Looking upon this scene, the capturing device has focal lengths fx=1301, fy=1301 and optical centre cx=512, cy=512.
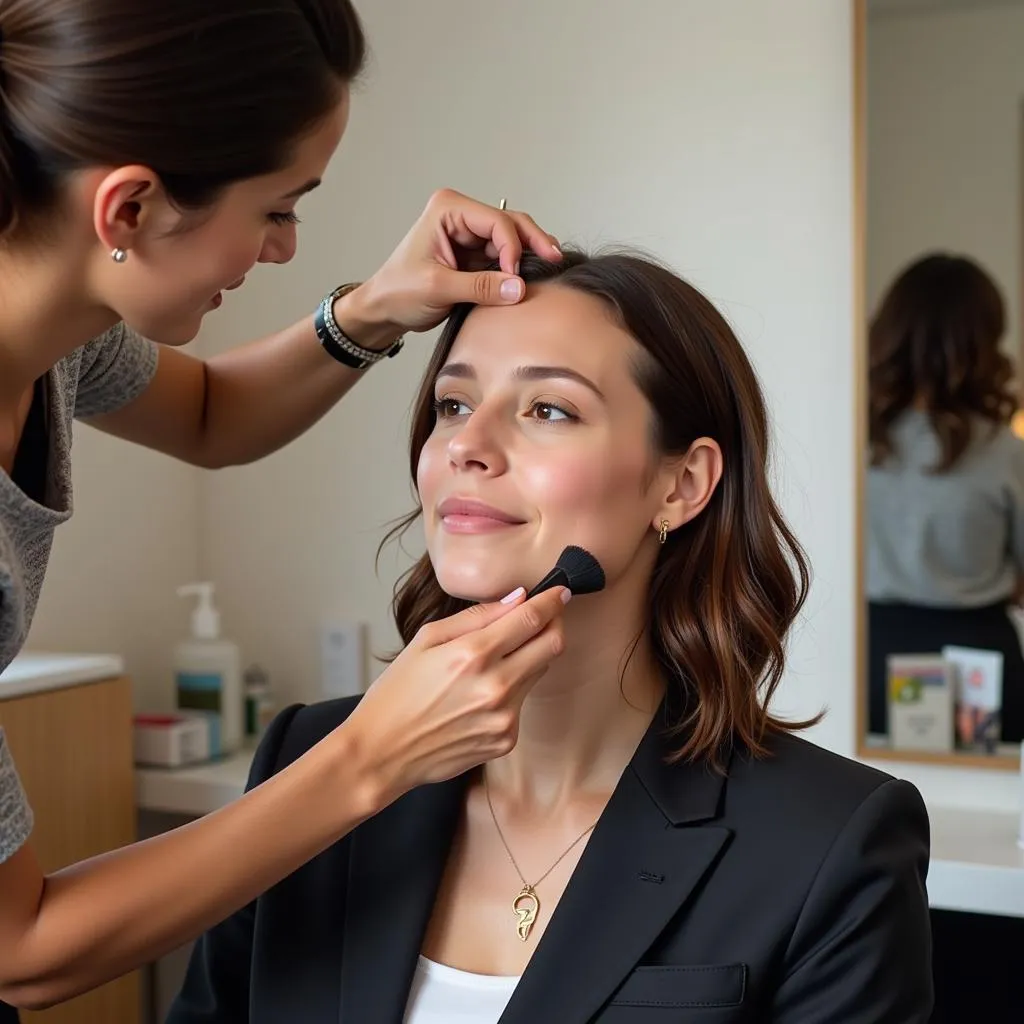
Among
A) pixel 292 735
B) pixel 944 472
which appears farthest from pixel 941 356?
pixel 292 735

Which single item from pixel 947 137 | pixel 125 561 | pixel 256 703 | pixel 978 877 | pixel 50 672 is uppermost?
pixel 947 137

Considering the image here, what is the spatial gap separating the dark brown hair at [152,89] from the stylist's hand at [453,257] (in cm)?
35

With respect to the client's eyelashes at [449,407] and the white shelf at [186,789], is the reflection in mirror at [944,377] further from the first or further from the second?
the white shelf at [186,789]

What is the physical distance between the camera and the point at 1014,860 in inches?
62.3

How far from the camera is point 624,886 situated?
115 cm

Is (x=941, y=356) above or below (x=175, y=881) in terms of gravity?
above

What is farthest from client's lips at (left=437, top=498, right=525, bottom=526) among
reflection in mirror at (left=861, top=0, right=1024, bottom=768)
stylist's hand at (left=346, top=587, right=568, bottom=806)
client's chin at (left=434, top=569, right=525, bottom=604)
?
reflection in mirror at (left=861, top=0, right=1024, bottom=768)

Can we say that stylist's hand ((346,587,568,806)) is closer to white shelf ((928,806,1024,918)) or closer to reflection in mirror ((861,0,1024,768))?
white shelf ((928,806,1024,918))

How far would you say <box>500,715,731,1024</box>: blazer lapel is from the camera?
1096 millimetres

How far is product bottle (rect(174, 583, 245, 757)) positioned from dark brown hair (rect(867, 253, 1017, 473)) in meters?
1.06

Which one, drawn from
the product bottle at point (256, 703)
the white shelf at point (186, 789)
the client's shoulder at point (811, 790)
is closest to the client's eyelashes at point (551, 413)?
the client's shoulder at point (811, 790)

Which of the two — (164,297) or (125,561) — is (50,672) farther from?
(164,297)

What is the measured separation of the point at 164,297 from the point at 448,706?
0.38 m

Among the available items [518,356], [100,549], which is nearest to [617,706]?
[518,356]
